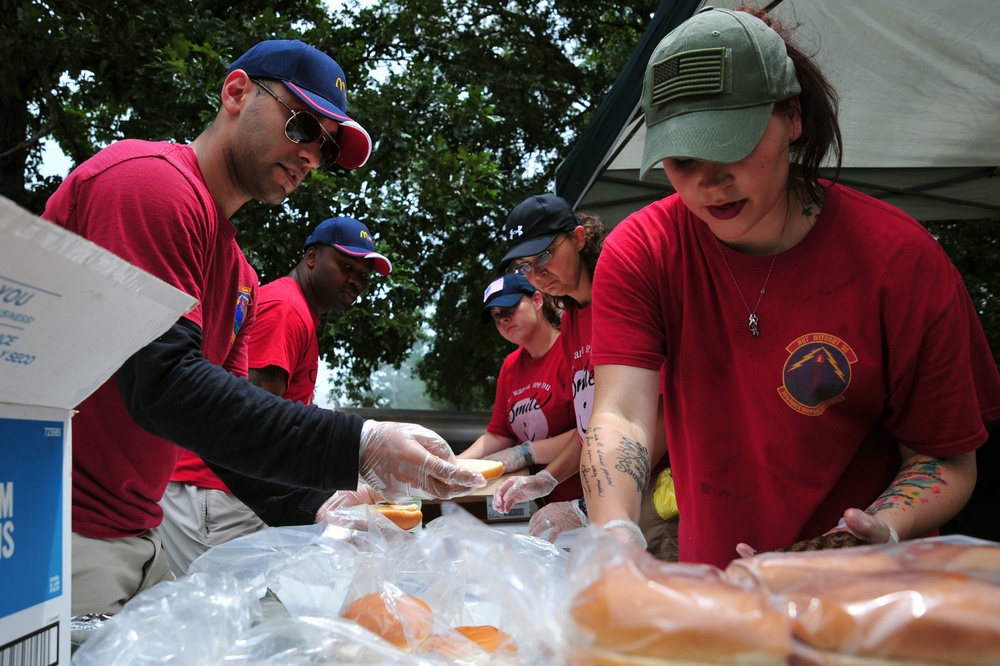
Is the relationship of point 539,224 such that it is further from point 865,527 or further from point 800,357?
point 865,527

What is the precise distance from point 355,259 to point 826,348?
3.04 metres

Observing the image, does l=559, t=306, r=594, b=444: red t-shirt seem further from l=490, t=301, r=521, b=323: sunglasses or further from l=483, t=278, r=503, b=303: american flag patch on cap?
l=483, t=278, r=503, b=303: american flag patch on cap

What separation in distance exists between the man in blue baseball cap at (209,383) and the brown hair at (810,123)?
35.7 inches

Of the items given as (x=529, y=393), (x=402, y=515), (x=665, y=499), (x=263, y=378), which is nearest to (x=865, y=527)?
(x=402, y=515)

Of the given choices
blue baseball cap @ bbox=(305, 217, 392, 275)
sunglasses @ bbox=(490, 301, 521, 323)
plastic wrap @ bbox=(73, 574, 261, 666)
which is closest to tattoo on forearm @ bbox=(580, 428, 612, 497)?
plastic wrap @ bbox=(73, 574, 261, 666)

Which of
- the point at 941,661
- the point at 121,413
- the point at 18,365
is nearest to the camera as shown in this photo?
the point at 941,661

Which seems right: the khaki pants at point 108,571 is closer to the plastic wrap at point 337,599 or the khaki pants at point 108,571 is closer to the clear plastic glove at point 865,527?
the plastic wrap at point 337,599

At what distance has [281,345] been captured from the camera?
3416 millimetres

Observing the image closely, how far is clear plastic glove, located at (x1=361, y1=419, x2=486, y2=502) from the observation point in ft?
4.65

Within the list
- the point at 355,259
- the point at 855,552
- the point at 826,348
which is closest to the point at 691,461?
→ the point at 826,348

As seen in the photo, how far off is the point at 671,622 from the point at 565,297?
9.54 feet

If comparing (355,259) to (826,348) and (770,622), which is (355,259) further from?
(770,622)

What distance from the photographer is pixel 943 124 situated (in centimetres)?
371

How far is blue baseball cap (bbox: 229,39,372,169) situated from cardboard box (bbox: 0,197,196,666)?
1252 millimetres
